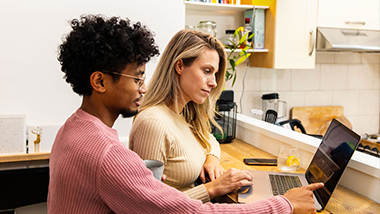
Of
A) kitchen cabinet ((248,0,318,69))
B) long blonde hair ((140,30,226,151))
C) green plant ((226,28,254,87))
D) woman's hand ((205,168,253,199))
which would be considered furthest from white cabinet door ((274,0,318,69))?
woman's hand ((205,168,253,199))

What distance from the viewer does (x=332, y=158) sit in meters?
1.37

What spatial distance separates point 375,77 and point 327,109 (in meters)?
0.74

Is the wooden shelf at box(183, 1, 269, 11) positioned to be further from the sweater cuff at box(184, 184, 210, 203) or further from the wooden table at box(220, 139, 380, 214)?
the sweater cuff at box(184, 184, 210, 203)

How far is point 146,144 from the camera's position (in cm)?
133

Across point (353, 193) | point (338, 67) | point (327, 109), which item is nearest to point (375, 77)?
point (338, 67)

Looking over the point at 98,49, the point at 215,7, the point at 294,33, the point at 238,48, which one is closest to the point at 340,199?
the point at 98,49

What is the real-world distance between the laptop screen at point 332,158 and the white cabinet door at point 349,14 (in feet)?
6.06

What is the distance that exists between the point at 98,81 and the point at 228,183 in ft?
2.48

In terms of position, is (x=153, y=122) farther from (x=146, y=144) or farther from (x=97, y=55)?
(x=97, y=55)

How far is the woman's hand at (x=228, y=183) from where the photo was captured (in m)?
1.36

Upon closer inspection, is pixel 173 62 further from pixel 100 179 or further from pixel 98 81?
pixel 100 179

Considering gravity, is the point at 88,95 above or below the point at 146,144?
above

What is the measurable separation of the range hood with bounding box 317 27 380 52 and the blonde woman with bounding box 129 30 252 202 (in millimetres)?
1667

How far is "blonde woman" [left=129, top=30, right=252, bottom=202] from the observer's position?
53.2 inches
